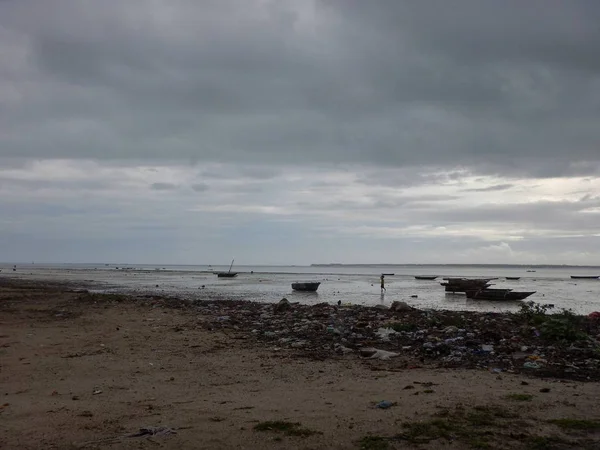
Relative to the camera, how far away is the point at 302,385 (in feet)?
23.9

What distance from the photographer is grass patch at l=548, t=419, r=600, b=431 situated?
204 inches

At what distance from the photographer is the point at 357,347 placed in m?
10.8

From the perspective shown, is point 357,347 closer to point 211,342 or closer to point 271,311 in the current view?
point 211,342

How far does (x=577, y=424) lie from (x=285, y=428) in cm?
328

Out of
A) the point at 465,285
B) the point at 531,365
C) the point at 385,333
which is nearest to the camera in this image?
the point at 531,365

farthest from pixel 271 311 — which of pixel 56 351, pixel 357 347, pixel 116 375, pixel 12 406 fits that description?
pixel 12 406

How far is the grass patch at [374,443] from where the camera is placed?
15.3 ft

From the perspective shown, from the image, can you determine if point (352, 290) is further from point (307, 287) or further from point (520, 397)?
point (520, 397)

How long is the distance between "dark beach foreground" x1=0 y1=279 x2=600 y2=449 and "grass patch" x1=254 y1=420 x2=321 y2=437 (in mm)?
29

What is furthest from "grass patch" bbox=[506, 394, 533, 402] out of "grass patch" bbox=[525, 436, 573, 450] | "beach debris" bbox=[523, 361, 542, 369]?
"beach debris" bbox=[523, 361, 542, 369]

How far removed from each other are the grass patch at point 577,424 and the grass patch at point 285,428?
2744mm

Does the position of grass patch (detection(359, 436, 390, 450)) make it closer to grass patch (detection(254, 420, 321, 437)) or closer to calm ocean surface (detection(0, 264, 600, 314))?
grass patch (detection(254, 420, 321, 437))

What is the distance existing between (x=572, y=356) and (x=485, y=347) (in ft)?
5.39

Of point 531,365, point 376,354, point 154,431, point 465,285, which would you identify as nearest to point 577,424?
point 531,365
